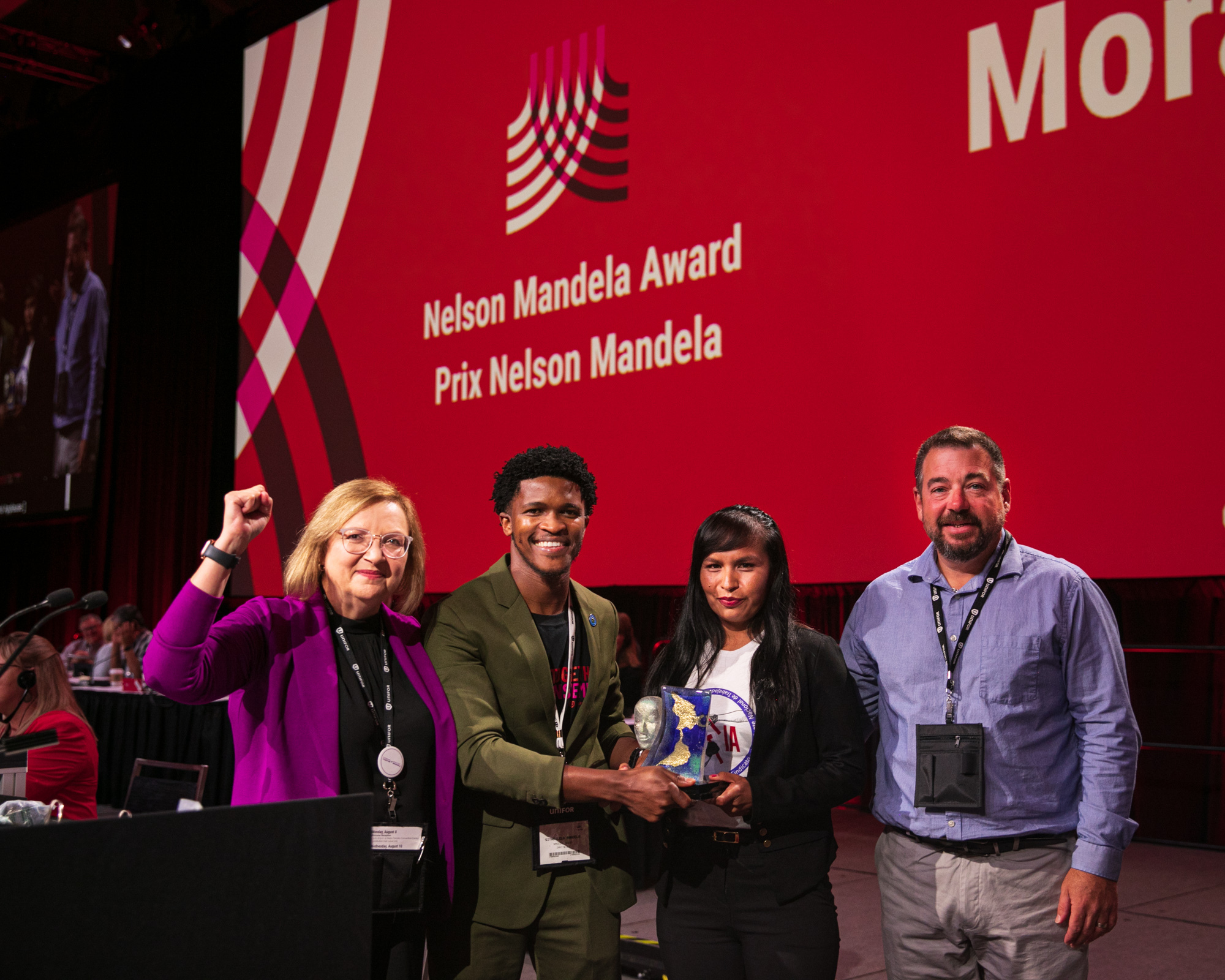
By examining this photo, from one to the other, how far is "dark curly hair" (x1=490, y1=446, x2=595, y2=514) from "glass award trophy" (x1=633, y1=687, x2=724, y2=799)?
1.38 ft

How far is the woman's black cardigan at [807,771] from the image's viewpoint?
182 centimetres

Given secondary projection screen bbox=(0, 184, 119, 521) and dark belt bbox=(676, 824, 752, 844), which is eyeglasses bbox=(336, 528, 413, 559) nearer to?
dark belt bbox=(676, 824, 752, 844)

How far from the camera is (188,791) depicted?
4090 mm

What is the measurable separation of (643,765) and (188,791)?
9.53ft

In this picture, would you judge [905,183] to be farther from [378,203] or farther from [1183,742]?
[378,203]

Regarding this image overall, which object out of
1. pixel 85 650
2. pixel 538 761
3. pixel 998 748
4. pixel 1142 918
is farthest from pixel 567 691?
pixel 85 650

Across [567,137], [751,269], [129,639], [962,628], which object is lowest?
[129,639]

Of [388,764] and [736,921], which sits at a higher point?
[388,764]

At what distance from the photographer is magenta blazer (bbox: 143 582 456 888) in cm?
161

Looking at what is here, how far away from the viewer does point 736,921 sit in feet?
6.02

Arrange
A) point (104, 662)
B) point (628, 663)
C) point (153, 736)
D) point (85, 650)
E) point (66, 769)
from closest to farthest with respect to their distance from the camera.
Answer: point (66, 769) → point (628, 663) → point (153, 736) → point (104, 662) → point (85, 650)

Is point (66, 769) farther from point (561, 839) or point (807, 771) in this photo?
Answer: point (807, 771)

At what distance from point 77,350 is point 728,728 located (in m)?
10.0

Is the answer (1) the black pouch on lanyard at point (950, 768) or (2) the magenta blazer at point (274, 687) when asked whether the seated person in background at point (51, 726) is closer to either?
(2) the magenta blazer at point (274, 687)
